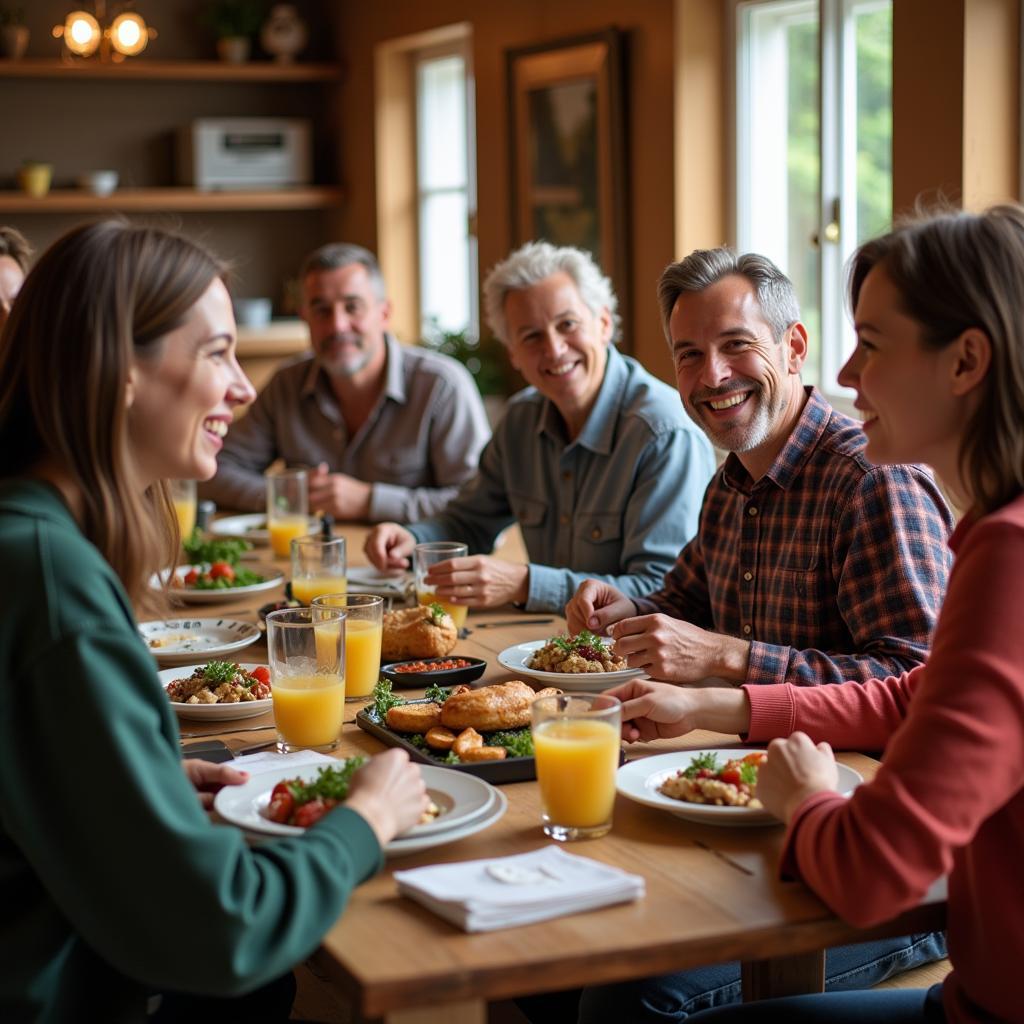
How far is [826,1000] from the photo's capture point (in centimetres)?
161

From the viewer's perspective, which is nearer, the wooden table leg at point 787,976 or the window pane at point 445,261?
the wooden table leg at point 787,976

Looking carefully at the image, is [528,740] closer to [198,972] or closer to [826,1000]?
[826,1000]

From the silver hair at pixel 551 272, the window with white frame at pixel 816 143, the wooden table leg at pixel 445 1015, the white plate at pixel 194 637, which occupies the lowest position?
the wooden table leg at pixel 445 1015

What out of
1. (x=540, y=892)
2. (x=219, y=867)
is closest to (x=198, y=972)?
(x=219, y=867)

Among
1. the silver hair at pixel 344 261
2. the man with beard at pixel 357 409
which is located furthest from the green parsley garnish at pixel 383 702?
the silver hair at pixel 344 261

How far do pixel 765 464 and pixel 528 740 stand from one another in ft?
2.51

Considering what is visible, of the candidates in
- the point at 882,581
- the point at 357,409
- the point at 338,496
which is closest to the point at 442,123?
the point at 357,409

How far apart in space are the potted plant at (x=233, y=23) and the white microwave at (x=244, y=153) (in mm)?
321

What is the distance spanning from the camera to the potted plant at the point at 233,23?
6.86 metres

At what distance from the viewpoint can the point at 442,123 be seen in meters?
6.78

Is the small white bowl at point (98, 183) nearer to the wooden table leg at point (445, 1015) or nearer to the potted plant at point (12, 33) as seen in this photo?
the potted plant at point (12, 33)

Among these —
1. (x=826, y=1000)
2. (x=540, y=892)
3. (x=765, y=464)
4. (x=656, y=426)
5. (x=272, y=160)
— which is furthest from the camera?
(x=272, y=160)

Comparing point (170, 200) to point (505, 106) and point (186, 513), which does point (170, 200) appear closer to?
point (505, 106)

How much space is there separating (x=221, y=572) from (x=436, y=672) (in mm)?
979
